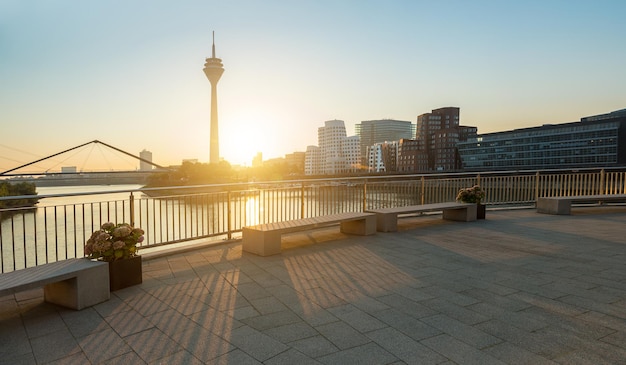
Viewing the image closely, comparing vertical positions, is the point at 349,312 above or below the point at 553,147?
below

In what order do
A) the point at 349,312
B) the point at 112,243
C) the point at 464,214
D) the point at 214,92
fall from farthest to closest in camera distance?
the point at 214,92
the point at 464,214
the point at 112,243
the point at 349,312

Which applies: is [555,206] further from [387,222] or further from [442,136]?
[442,136]

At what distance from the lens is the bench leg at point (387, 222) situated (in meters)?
8.60

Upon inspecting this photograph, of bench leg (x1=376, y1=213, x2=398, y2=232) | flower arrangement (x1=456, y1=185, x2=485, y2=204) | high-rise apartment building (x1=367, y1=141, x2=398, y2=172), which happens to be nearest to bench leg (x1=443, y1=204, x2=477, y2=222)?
flower arrangement (x1=456, y1=185, x2=485, y2=204)

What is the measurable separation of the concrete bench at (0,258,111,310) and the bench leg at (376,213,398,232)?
19.6 ft

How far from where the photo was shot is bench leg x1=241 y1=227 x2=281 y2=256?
6374 millimetres

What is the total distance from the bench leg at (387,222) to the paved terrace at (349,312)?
6.27 ft

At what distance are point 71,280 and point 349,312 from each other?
3.13m

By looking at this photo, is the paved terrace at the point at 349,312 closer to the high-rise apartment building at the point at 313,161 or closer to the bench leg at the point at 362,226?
the bench leg at the point at 362,226

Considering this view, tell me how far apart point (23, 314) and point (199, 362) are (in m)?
2.48

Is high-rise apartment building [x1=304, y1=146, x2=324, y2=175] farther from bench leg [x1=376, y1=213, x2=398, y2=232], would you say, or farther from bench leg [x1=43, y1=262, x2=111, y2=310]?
bench leg [x1=43, y1=262, x2=111, y2=310]

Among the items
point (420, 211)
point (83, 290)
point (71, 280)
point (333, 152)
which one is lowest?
point (83, 290)

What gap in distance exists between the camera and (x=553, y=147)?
8200cm

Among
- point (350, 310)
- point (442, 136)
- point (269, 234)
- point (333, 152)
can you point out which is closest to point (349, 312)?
point (350, 310)
